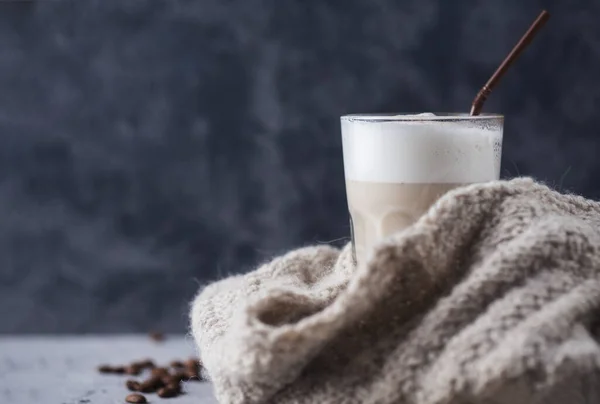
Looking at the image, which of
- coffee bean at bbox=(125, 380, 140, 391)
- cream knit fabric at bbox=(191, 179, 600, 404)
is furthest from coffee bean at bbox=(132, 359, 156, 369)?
cream knit fabric at bbox=(191, 179, 600, 404)

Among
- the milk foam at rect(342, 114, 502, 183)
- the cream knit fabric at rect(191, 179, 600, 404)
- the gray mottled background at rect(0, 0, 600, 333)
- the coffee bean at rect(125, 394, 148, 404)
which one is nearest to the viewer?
the cream knit fabric at rect(191, 179, 600, 404)

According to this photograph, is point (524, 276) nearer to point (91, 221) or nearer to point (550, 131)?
point (550, 131)

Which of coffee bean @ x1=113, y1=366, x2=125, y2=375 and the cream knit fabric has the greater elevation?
the cream knit fabric

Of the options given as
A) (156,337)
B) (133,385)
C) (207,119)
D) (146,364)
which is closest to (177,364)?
(146,364)

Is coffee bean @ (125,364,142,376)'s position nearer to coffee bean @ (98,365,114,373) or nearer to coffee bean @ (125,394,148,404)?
coffee bean @ (98,365,114,373)

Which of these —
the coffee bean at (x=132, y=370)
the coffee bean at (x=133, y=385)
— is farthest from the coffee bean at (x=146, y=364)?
the coffee bean at (x=133, y=385)

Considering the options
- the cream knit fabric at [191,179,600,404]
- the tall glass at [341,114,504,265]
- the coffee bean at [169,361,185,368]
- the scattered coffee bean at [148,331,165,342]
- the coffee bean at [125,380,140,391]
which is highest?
the tall glass at [341,114,504,265]

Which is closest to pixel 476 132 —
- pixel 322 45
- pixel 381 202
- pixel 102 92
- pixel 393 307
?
pixel 381 202

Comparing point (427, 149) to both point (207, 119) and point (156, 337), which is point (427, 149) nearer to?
point (207, 119)
